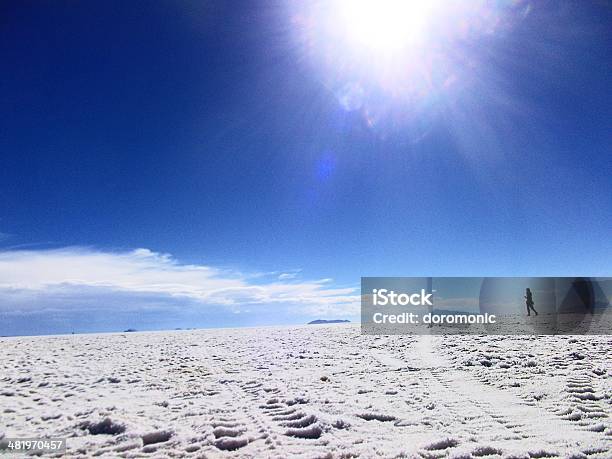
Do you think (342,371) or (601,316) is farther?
(601,316)

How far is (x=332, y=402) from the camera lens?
8.77 metres

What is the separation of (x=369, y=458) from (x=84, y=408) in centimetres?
739

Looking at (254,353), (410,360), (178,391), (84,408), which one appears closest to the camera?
(84,408)

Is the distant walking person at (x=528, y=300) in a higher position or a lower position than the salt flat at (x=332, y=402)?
higher

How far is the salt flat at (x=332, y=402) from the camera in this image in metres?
6.08

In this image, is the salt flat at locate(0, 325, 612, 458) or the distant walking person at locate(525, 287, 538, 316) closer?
the salt flat at locate(0, 325, 612, 458)

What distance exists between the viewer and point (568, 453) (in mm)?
5355

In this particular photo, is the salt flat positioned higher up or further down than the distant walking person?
further down

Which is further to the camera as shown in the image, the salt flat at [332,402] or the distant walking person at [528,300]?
the distant walking person at [528,300]

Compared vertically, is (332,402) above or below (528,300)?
below

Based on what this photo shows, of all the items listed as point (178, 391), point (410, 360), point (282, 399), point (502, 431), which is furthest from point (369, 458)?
point (410, 360)

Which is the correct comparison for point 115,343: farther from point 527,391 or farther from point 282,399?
point 527,391

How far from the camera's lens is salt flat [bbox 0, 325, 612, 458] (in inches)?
239

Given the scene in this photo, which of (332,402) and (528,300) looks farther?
(528,300)
